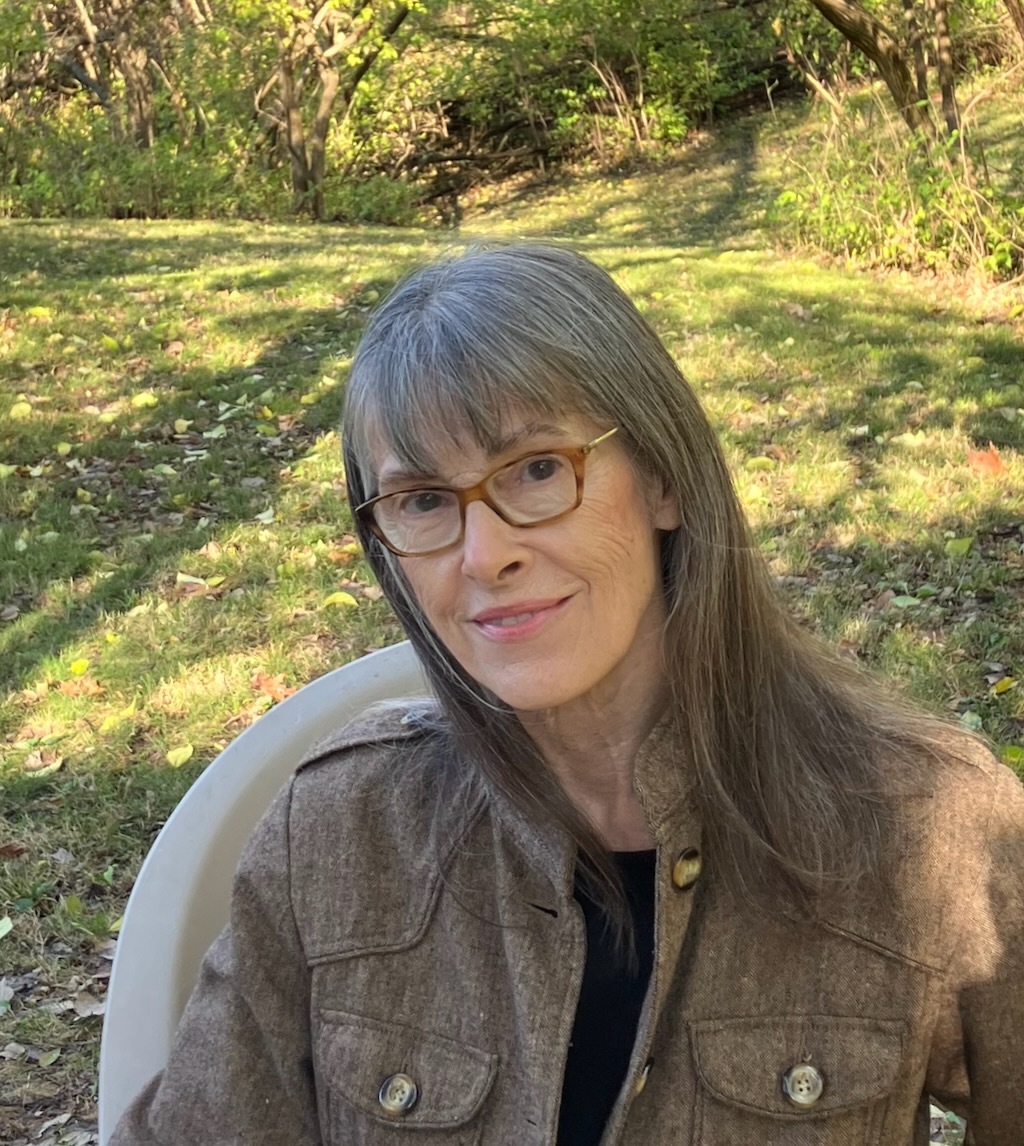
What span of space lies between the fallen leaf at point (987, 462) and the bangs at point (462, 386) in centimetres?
391

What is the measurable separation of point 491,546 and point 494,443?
12 centimetres

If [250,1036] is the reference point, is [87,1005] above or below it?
below

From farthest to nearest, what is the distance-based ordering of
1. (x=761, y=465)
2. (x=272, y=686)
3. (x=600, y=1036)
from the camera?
(x=761, y=465), (x=272, y=686), (x=600, y=1036)

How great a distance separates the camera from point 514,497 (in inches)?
54.6

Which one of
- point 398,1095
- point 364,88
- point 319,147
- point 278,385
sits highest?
point 364,88

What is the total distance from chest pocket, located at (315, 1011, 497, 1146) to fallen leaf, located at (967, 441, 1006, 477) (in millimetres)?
3988

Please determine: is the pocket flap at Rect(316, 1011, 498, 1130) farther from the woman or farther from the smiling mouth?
the smiling mouth

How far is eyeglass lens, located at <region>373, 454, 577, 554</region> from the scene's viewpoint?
1.37m

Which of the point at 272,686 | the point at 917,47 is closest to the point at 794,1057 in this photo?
the point at 272,686

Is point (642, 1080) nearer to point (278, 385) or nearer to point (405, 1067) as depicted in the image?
point (405, 1067)

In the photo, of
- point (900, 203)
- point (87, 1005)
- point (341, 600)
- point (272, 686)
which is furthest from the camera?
point (900, 203)

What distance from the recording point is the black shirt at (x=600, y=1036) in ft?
4.78

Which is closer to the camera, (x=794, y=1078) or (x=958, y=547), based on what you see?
(x=794, y=1078)

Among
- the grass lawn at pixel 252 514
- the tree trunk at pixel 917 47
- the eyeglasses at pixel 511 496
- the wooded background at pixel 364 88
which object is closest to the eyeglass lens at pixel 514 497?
the eyeglasses at pixel 511 496
